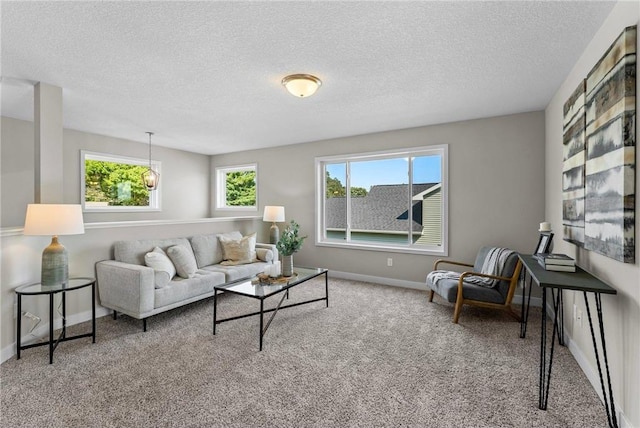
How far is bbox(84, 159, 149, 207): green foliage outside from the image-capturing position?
5.07 metres

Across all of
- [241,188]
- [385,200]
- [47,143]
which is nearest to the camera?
[47,143]

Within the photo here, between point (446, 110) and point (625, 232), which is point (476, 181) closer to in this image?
point (446, 110)

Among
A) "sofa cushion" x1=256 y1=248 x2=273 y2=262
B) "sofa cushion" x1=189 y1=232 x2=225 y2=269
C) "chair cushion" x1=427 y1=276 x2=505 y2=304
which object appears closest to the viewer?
"chair cushion" x1=427 y1=276 x2=505 y2=304

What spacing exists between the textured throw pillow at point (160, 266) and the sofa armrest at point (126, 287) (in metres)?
0.12

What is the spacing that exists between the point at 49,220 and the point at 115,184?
326 centimetres

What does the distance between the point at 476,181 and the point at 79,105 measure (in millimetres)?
5057

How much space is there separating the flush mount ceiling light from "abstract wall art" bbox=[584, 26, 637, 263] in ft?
6.76

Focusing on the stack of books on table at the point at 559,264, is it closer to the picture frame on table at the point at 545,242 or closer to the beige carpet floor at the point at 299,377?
the picture frame on table at the point at 545,242

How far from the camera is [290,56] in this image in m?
2.41

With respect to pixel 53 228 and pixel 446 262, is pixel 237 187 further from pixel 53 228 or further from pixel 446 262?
pixel 446 262

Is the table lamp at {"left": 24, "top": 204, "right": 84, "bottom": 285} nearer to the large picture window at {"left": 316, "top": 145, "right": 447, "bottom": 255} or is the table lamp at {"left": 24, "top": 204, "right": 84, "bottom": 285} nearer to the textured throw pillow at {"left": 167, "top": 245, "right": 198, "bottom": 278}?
the textured throw pillow at {"left": 167, "top": 245, "right": 198, "bottom": 278}

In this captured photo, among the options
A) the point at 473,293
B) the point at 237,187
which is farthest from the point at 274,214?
the point at 473,293

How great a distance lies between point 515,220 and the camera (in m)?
3.88

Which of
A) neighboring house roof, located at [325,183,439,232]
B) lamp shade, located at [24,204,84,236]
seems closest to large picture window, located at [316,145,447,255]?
neighboring house roof, located at [325,183,439,232]
